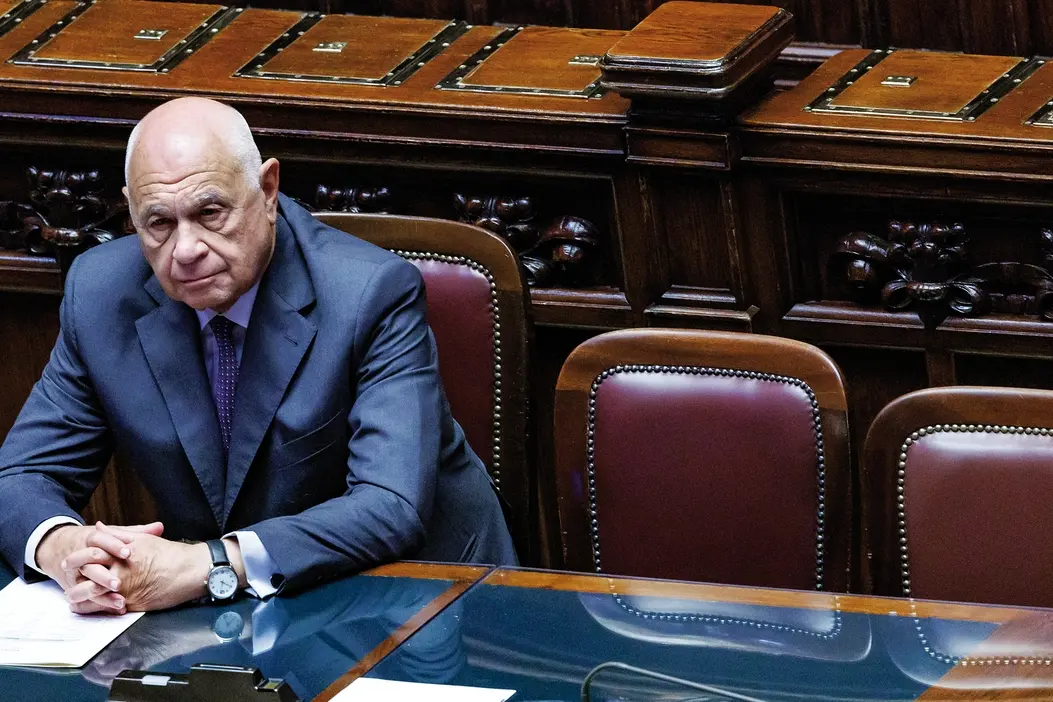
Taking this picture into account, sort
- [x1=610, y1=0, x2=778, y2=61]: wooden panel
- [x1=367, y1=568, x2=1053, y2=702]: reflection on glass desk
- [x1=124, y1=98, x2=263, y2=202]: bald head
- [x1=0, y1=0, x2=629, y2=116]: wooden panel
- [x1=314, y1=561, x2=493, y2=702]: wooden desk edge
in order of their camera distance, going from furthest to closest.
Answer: [x1=0, y1=0, x2=629, y2=116]: wooden panel < [x1=610, y1=0, x2=778, y2=61]: wooden panel < [x1=124, y1=98, x2=263, y2=202]: bald head < [x1=314, y1=561, x2=493, y2=702]: wooden desk edge < [x1=367, y1=568, x2=1053, y2=702]: reflection on glass desk

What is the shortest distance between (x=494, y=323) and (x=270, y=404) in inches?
14.7

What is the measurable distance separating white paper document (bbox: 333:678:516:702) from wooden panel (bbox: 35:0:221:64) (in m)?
2.05

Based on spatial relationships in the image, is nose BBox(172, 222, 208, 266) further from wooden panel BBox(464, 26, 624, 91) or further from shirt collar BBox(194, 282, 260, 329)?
wooden panel BBox(464, 26, 624, 91)

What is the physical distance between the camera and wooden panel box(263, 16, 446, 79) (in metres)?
3.55

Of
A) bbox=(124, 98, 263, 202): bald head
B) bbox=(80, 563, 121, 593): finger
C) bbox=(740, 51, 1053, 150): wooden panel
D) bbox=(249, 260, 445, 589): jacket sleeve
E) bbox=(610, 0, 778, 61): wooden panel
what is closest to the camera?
bbox=(80, 563, 121, 593): finger

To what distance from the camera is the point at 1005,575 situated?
2.19 meters

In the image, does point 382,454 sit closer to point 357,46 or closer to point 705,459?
point 705,459

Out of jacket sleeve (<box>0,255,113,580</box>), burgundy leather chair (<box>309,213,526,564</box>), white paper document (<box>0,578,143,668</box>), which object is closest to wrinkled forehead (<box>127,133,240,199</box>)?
jacket sleeve (<box>0,255,113,580</box>)

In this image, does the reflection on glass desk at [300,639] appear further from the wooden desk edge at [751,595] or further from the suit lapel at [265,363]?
the suit lapel at [265,363]

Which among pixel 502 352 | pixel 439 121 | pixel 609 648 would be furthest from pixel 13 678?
pixel 439 121

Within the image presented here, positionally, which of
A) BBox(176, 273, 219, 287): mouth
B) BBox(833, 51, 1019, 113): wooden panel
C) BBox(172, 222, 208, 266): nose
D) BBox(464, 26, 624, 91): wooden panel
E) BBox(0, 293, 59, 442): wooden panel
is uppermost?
BBox(172, 222, 208, 266): nose

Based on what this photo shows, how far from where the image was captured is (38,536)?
233 cm

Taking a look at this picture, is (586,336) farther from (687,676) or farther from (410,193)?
(687,676)

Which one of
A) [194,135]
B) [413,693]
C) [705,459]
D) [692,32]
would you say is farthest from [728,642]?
[692,32]
